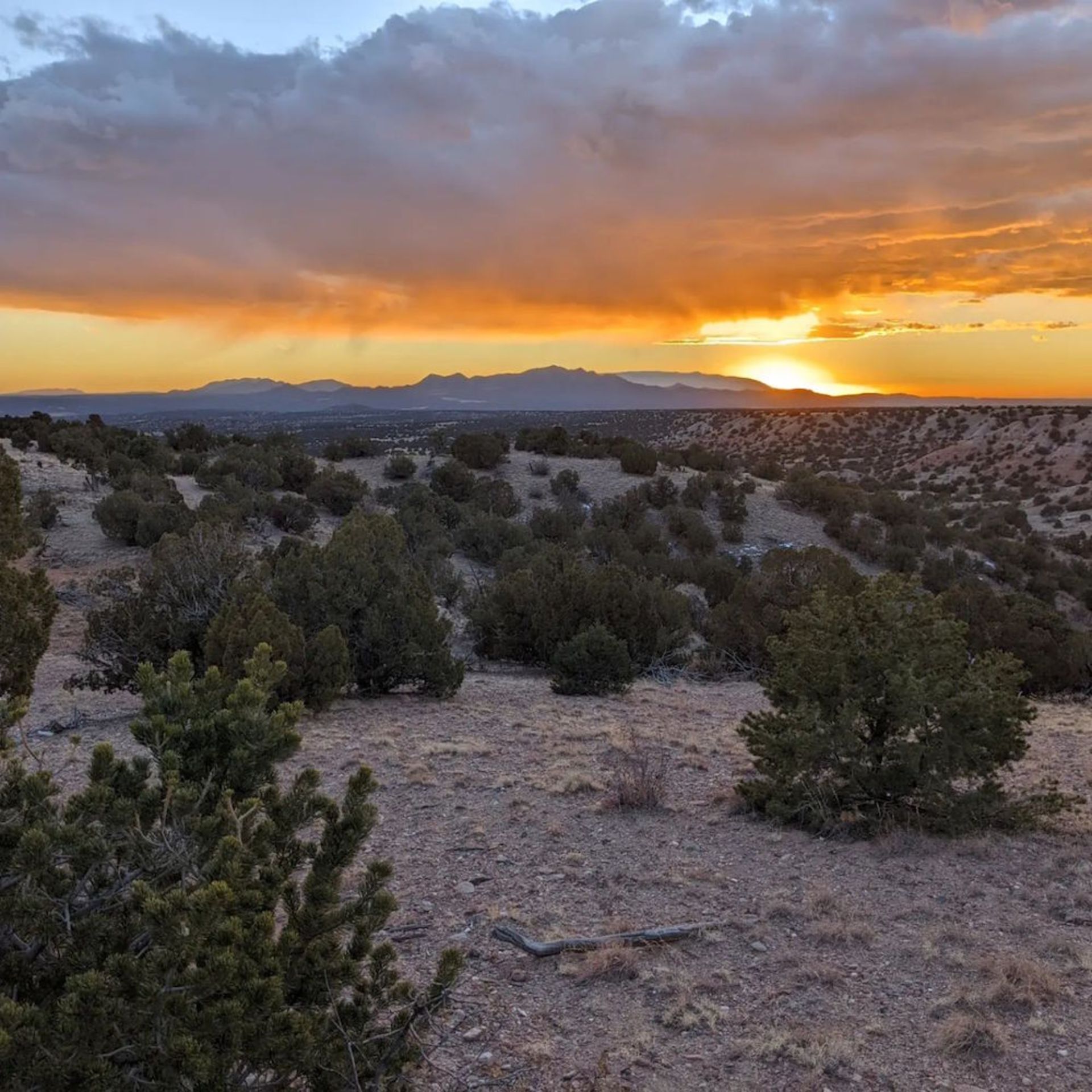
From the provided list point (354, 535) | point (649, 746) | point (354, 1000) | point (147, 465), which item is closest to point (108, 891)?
point (354, 1000)

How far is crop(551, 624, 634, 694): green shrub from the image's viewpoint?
13.3m

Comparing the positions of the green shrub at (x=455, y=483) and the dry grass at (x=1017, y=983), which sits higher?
the green shrub at (x=455, y=483)

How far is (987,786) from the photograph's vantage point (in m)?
7.30

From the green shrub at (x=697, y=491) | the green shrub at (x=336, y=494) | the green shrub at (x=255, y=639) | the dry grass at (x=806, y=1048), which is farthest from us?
the green shrub at (x=697, y=491)

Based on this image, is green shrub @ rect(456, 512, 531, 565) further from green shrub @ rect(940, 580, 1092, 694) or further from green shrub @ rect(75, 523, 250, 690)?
green shrub @ rect(940, 580, 1092, 694)

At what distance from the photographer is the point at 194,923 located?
259cm

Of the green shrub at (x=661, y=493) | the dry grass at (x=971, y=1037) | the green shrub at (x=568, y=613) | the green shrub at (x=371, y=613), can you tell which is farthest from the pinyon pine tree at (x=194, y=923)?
the green shrub at (x=661, y=493)

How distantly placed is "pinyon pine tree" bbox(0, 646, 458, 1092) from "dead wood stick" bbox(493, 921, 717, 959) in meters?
1.89

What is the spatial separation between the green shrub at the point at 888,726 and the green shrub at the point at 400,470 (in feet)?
89.0

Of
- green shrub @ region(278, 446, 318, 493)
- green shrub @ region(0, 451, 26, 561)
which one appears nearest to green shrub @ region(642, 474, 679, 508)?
green shrub @ region(278, 446, 318, 493)

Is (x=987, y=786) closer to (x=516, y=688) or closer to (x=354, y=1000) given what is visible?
(x=354, y=1000)

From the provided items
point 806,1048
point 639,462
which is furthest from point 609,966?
point 639,462

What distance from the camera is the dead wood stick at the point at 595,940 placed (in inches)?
212

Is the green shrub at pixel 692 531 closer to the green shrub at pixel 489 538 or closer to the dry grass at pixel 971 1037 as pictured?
the green shrub at pixel 489 538
